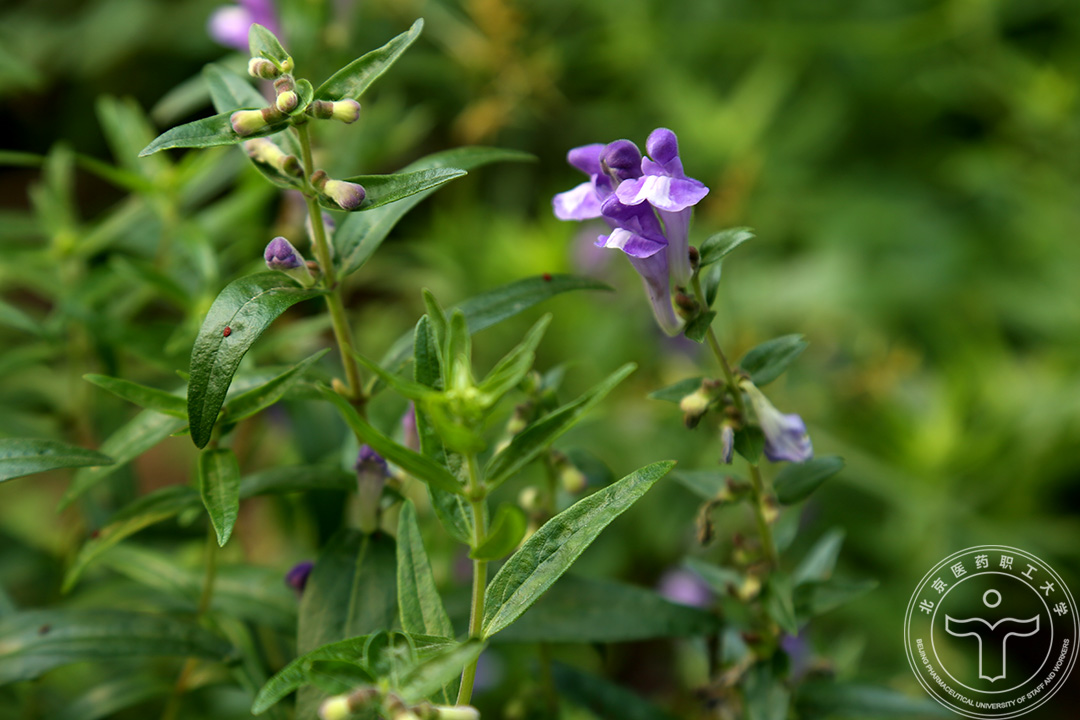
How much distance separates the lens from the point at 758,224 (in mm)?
2666

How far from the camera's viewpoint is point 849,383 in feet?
7.22

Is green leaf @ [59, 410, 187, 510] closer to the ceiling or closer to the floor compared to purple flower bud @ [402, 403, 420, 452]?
closer to the ceiling

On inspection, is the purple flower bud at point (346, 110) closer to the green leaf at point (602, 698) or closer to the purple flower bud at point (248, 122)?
the purple flower bud at point (248, 122)

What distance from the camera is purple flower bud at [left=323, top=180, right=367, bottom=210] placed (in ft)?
2.49

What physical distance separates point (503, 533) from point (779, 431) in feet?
1.20

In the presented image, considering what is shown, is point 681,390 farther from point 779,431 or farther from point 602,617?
point 602,617

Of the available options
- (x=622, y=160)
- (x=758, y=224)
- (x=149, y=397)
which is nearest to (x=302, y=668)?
(x=149, y=397)

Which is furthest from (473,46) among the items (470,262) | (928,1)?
(928,1)

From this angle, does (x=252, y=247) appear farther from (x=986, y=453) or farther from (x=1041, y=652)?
(x=1041, y=652)

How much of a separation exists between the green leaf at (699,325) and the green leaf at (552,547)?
17 centimetres

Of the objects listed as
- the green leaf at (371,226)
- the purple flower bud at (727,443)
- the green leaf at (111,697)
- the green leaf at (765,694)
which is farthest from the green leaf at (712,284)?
the green leaf at (111,697)

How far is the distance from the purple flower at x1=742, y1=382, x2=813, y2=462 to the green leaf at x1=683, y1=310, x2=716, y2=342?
82 millimetres

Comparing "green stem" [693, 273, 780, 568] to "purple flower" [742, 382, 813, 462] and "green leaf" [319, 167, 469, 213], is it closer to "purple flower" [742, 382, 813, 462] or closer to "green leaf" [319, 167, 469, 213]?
"purple flower" [742, 382, 813, 462]

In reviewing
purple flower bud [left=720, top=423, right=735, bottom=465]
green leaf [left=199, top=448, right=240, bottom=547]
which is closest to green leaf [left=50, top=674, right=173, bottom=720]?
green leaf [left=199, top=448, right=240, bottom=547]
